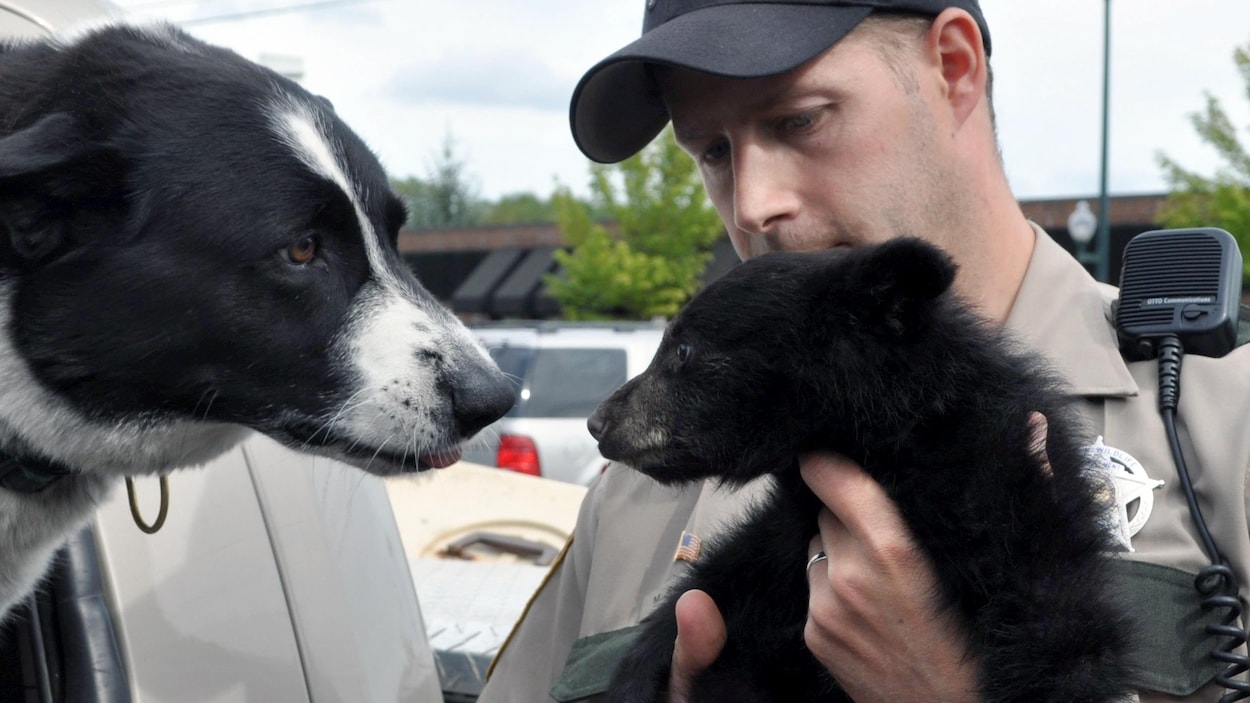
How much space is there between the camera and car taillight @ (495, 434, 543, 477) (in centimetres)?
1270

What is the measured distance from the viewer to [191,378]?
244cm

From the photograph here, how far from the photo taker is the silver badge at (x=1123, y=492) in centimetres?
233

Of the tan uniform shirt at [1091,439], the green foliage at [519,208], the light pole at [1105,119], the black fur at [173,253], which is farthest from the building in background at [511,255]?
the green foliage at [519,208]

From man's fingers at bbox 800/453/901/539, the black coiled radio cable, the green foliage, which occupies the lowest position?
the green foliage

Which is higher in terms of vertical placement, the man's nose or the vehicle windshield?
the man's nose

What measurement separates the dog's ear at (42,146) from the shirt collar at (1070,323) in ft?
6.72

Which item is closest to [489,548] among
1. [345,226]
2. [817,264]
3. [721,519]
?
[721,519]

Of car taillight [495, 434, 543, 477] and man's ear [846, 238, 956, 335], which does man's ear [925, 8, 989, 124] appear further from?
car taillight [495, 434, 543, 477]

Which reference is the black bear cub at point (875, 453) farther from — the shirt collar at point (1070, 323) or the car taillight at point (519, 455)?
the car taillight at point (519, 455)

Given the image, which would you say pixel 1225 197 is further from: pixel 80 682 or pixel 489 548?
pixel 80 682

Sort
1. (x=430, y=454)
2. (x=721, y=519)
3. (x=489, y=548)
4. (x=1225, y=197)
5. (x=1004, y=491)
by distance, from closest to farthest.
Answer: (x=1004, y=491), (x=430, y=454), (x=721, y=519), (x=489, y=548), (x=1225, y=197)

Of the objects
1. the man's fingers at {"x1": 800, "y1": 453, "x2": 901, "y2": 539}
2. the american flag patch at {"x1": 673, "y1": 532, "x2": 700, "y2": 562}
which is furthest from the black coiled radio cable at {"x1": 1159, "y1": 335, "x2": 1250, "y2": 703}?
the american flag patch at {"x1": 673, "y1": 532, "x2": 700, "y2": 562}

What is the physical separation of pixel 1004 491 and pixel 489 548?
3057mm

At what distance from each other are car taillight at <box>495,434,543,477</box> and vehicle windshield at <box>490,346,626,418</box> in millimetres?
403
